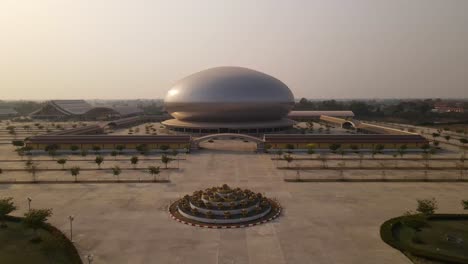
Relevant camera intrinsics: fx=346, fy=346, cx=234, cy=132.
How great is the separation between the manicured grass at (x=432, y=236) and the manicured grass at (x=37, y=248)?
19.1 meters

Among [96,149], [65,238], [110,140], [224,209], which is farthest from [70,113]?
[224,209]

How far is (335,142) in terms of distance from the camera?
56281 mm

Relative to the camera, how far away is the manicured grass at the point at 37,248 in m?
19.5

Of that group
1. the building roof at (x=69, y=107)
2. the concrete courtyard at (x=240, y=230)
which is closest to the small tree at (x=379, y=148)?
the concrete courtyard at (x=240, y=230)

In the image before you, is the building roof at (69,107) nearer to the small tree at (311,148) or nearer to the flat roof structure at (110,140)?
the flat roof structure at (110,140)

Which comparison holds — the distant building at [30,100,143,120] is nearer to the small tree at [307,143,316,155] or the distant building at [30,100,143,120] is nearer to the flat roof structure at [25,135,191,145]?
the flat roof structure at [25,135,191,145]

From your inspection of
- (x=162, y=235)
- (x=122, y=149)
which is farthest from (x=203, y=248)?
(x=122, y=149)

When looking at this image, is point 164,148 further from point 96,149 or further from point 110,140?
point 96,149

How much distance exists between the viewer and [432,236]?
74.1ft

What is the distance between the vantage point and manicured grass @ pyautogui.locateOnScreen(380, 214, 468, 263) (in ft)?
65.2

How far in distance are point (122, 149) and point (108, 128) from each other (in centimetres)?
4084

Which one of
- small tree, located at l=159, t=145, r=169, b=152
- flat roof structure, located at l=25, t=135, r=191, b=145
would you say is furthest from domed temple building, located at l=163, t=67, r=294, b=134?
small tree, located at l=159, t=145, r=169, b=152

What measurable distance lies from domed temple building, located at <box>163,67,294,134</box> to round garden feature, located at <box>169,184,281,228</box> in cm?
3942

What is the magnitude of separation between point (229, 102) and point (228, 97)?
101 cm
